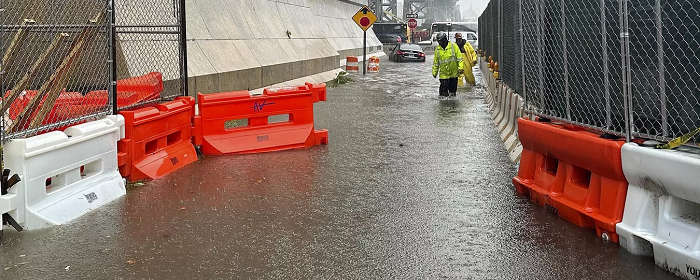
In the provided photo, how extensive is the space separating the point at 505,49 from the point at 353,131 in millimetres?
3063

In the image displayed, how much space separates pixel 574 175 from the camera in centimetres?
670

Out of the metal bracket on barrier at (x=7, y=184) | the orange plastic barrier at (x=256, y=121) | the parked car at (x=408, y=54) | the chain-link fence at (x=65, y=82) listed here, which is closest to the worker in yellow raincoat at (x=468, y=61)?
the orange plastic barrier at (x=256, y=121)

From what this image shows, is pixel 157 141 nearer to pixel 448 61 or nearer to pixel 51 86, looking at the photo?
pixel 51 86

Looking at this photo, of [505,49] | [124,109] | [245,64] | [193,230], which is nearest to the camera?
[193,230]

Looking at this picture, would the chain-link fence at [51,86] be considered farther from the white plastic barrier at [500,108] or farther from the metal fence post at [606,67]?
the white plastic barrier at [500,108]

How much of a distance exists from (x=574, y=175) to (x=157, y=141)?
4.53 metres

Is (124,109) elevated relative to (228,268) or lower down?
elevated

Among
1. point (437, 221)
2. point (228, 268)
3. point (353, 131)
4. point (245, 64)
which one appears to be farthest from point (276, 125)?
point (245, 64)

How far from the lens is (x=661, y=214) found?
5.44 m

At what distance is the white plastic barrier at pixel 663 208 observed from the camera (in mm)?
5098

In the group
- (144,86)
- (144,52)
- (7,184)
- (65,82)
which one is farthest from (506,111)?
(7,184)

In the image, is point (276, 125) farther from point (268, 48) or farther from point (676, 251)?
point (268, 48)

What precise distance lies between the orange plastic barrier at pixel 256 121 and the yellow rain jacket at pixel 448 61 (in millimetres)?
8311

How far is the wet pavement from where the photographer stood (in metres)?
5.41
